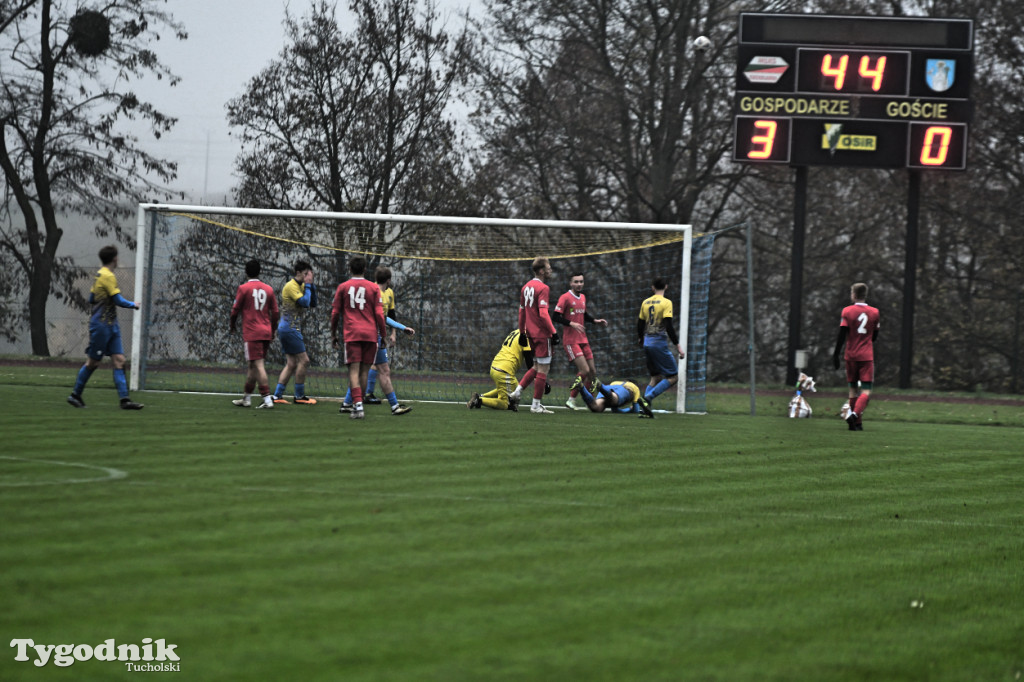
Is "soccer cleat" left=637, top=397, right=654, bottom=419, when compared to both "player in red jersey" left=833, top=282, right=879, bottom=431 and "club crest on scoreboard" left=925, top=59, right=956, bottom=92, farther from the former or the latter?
"club crest on scoreboard" left=925, top=59, right=956, bottom=92

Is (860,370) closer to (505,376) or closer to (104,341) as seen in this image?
(505,376)

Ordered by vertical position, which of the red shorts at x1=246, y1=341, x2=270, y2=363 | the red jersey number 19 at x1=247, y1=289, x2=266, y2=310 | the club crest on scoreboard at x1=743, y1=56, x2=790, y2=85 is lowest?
the red shorts at x1=246, y1=341, x2=270, y2=363

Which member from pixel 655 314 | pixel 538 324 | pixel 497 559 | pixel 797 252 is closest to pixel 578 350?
pixel 538 324

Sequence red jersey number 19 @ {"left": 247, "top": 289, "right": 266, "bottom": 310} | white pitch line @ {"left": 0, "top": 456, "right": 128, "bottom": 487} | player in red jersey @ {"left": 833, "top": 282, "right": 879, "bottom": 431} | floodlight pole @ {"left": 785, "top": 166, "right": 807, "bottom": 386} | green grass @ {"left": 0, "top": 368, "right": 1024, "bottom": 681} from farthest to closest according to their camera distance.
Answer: floodlight pole @ {"left": 785, "top": 166, "right": 807, "bottom": 386}, player in red jersey @ {"left": 833, "top": 282, "right": 879, "bottom": 431}, red jersey number 19 @ {"left": 247, "top": 289, "right": 266, "bottom": 310}, white pitch line @ {"left": 0, "top": 456, "right": 128, "bottom": 487}, green grass @ {"left": 0, "top": 368, "right": 1024, "bottom": 681}

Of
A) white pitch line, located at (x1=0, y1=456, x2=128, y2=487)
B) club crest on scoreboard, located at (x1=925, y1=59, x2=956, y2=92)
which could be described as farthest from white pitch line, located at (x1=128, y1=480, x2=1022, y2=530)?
club crest on scoreboard, located at (x1=925, y1=59, x2=956, y2=92)

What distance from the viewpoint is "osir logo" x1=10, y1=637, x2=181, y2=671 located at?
3.68m

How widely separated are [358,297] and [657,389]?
17.0 feet

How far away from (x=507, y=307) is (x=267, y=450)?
12938 millimetres

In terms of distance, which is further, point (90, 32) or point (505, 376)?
point (90, 32)

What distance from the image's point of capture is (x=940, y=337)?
1202 inches

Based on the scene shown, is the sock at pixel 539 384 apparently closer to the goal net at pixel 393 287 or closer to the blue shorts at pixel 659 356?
the blue shorts at pixel 659 356

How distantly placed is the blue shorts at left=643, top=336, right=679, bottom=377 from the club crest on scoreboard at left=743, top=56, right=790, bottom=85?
8448 millimetres

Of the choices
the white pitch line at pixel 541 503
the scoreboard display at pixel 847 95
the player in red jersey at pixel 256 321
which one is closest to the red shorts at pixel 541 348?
the player in red jersey at pixel 256 321

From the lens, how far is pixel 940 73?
22.9 m
